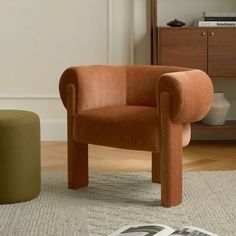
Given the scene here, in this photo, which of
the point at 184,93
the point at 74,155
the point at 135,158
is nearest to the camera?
→ the point at 184,93

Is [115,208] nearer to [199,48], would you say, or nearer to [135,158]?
[135,158]

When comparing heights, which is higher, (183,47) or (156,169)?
(183,47)

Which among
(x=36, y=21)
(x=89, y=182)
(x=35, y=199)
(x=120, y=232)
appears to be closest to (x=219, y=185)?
(x=89, y=182)

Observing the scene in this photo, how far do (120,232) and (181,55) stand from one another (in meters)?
2.92

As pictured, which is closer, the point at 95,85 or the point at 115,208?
the point at 115,208

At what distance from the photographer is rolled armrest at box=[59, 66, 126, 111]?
3117mm

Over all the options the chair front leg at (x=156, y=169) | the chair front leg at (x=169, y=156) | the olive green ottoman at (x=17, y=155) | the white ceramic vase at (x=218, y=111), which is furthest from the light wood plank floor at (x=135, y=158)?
the chair front leg at (x=169, y=156)

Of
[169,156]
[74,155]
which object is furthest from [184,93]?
[74,155]

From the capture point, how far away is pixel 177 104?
8.88 feet

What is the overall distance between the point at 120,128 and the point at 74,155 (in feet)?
1.33

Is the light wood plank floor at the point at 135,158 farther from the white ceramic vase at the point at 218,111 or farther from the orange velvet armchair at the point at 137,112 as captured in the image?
the orange velvet armchair at the point at 137,112

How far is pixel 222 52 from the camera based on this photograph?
4.31 metres

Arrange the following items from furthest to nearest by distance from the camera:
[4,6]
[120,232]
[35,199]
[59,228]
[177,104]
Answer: [4,6]
[35,199]
[177,104]
[59,228]
[120,232]

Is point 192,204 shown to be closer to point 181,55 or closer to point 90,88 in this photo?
point 90,88
